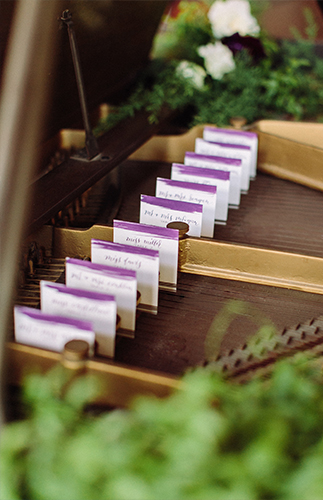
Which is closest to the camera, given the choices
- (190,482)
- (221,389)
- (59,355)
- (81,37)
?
(190,482)

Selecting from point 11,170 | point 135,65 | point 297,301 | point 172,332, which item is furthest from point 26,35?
point 135,65

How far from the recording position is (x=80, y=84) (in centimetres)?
184

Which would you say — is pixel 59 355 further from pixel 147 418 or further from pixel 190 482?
pixel 190 482

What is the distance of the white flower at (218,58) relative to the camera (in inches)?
110

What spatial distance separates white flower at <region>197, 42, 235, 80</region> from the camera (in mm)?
2797

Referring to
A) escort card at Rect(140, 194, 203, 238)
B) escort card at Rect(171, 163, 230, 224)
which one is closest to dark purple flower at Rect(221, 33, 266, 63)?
escort card at Rect(171, 163, 230, 224)

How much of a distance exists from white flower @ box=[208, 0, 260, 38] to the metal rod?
1271mm

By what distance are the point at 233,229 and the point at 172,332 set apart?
0.65 meters

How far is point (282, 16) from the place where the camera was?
14.2 feet

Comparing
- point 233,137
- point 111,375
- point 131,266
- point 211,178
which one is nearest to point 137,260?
point 131,266

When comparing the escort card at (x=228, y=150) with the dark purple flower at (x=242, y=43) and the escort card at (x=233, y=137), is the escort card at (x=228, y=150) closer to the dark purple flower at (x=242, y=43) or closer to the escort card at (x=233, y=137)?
the escort card at (x=233, y=137)

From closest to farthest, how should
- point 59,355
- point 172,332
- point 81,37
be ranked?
point 59,355 < point 172,332 < point 81,37

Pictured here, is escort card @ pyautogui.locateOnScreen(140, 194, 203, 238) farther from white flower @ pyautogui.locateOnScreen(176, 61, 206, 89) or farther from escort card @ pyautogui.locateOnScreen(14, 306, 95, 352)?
white flower @ pyautogui.locateOnScreen(176, 61, 206, 89)

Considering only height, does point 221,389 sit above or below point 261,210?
below
